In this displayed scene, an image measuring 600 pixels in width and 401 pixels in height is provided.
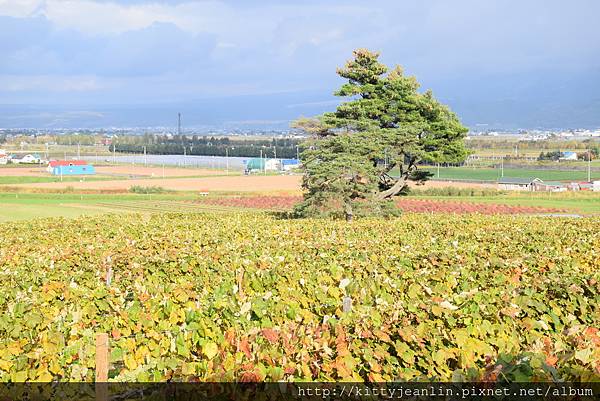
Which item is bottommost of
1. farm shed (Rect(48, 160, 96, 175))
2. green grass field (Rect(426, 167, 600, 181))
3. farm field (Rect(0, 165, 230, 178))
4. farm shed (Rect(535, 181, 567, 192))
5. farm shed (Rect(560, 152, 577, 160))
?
farm shed (Rect(535, 181, 567, 192))

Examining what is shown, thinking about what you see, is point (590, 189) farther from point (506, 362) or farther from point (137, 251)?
point (506, 362)

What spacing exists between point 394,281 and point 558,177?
334ft

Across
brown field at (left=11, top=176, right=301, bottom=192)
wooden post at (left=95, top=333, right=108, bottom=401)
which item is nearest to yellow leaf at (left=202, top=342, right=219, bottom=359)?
wooden post at (left=95, top=333, right=108, bottom=401)

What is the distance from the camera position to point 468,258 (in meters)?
16.2

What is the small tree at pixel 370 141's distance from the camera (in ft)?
125

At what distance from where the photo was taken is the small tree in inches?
1495

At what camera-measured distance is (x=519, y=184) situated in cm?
8769

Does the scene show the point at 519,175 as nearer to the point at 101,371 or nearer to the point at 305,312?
the point at 305,312

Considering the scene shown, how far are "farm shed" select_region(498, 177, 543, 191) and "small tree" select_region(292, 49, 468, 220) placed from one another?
41.5m

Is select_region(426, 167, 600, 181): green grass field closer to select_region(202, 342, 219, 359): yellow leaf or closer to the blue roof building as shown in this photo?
the blue roof building

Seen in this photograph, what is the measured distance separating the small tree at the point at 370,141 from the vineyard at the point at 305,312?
59.0ft

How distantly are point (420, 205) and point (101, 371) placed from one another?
183 feet

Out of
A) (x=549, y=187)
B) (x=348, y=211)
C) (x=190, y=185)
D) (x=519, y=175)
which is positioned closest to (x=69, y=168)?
(x=190, y=185)

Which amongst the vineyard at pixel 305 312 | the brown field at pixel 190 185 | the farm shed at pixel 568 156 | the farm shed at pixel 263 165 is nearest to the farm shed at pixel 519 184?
the brown field at pixel 190 185
